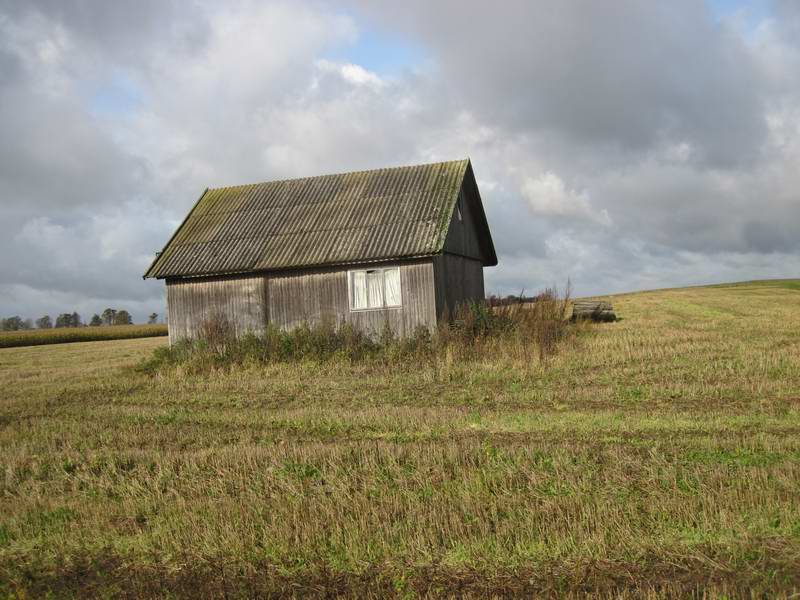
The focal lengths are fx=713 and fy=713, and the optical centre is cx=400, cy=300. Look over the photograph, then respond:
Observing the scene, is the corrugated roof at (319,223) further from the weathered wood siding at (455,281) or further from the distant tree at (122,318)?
the distant tree at (122,318)

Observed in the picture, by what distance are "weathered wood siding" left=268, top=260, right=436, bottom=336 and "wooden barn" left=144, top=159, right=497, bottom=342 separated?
0.10 ft

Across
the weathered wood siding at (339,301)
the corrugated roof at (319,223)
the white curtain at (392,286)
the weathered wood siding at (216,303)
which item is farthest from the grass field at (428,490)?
the weathered wood siding at (216,303)

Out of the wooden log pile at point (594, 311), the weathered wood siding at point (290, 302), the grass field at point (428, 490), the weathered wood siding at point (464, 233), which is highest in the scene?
the weathered wood siding at point (464, 233)

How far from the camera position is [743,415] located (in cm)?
1052

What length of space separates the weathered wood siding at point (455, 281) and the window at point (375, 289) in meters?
1.16

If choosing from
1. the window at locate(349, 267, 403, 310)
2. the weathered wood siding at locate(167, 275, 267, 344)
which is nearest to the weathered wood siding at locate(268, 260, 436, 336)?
the window at locate(349, 267, 403, 310)

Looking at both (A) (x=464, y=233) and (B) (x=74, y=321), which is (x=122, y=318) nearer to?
(B) (x=74, y=321)

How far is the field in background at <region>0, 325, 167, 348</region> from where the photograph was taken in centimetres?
5091

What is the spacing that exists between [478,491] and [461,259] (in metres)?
16.6

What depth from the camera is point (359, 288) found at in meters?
20.9

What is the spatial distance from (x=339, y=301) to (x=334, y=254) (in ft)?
4.55

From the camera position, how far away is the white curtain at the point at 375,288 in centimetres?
2069

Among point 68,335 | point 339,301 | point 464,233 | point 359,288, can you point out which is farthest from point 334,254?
point 68,335

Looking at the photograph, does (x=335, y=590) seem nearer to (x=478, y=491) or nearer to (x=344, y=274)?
(x=478, y=491)
